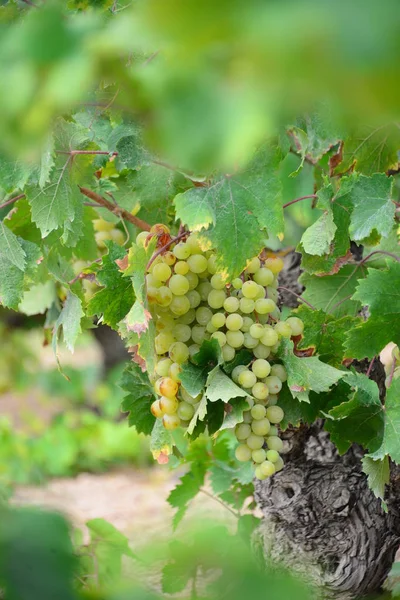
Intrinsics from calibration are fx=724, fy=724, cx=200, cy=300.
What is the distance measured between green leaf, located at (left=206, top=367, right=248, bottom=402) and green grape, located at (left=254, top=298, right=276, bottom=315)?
93mm

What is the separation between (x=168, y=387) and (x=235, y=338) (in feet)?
0.34

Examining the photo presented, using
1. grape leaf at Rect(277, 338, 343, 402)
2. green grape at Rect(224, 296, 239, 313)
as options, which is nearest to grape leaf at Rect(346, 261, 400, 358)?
grape leaf at Rect(277, 338, 343, 402)

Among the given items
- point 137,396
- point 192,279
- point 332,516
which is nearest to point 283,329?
point 192,279

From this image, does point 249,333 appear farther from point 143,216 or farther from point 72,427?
point 72,427

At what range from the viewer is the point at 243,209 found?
880 millimetres

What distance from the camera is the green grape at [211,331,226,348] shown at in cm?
91

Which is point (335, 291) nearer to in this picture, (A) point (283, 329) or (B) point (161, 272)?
(A) point (283, 329)

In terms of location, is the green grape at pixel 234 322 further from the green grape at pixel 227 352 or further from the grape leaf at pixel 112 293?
the grape leaf at pixel 112 293

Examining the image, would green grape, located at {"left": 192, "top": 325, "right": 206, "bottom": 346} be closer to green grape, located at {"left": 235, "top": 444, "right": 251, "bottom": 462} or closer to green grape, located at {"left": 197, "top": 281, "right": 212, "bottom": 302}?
green grape, located at {"left": 197, "top": 281, "right": 212, "bottom": 302}

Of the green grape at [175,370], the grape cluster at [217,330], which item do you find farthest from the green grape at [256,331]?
the green grape at [175,370]

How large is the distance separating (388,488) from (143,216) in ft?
1.91

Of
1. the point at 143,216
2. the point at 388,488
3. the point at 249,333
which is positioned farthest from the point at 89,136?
the point at 388,488

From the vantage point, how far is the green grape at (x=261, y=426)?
938 millimetres

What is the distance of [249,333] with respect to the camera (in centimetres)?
93
